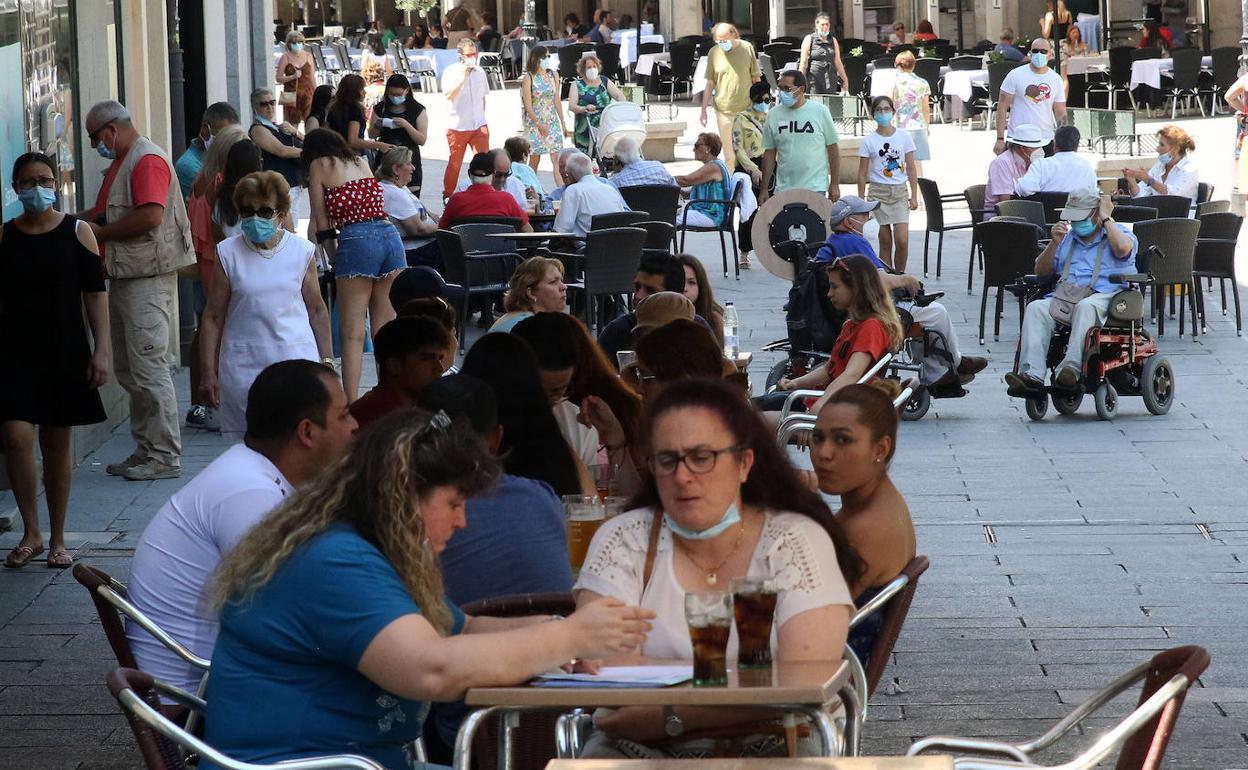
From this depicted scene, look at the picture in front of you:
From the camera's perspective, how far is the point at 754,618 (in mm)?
2896

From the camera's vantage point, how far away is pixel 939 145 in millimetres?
23906

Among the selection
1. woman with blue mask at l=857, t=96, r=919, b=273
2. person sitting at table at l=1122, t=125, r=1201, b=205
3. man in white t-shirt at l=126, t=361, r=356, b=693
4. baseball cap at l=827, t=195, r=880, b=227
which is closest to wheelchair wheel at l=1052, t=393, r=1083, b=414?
baseball cap at l=827, t=195, r=880, b=227

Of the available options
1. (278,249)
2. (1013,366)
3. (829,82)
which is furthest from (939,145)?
(278,249)

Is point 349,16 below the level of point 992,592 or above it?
above

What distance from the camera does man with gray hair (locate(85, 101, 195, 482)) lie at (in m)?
8.09

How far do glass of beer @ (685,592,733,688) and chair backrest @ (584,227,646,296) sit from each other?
8.46 m

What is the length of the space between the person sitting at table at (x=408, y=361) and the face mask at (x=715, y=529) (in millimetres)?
2227

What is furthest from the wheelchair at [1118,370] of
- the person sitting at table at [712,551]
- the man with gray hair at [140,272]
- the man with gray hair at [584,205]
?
the person sitting at table at [712,551]

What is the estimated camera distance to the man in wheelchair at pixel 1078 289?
374 inches

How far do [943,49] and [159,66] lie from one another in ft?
65.7

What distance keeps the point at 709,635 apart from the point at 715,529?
0.50 m

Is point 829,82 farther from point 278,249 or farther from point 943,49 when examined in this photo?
point 278,249

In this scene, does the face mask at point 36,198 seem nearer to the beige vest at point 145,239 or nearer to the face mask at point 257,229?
the face mask at point 257,229

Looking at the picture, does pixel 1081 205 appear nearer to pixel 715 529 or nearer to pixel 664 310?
pixel 664 310
